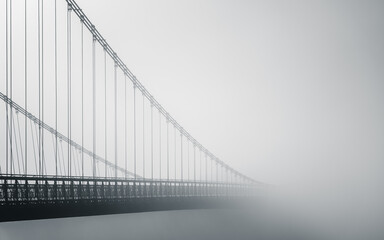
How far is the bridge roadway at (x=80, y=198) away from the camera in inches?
2204

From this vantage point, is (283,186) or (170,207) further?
(283,186)

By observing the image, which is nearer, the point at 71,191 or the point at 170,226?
the point at 71,191

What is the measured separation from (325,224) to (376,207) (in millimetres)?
24962

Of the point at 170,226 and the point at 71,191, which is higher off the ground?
the point at 71,191

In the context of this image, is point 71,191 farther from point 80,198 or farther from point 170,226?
point 170,226

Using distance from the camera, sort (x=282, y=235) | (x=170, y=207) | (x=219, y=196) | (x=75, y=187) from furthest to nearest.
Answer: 1. (x=282, y=235)
2. (x=219, y=196)
3. (x=170, y=207)
4. (x=75, y=187)

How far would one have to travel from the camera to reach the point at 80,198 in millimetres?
63969

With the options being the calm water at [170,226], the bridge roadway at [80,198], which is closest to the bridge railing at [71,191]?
the bridge roadway at [80,198]

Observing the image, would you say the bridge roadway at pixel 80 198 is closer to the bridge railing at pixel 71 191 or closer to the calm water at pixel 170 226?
the bridge railing at pixel 71 191

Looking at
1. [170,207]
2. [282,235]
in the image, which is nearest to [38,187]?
[170,207]

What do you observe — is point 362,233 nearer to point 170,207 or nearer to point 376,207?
point 376,207

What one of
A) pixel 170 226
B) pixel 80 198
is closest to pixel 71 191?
pixel 80 198

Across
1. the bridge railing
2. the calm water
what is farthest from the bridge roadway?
the calm water

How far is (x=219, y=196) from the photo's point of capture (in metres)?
102
